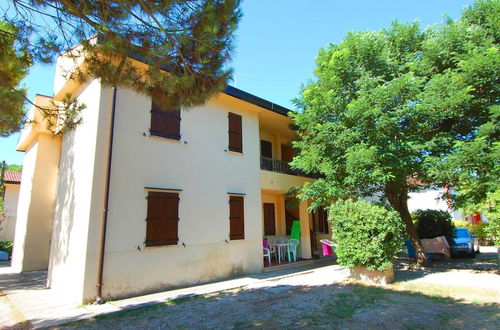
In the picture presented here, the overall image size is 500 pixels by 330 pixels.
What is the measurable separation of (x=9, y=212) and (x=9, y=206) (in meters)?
0.70

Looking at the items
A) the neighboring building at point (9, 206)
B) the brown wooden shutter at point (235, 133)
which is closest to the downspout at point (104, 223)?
the brown wooden shutter at point (235, 133)

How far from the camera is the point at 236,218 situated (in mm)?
9977

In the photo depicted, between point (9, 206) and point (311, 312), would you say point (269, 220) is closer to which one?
point (311, 312)

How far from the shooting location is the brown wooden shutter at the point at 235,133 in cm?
1052

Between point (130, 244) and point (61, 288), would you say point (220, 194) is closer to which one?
point (130, 244)

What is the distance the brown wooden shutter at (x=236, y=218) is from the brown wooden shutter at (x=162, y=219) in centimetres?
204

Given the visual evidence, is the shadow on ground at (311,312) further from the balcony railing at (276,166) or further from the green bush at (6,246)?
the green bush at (6,246)

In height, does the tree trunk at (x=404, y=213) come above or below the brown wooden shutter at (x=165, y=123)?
below

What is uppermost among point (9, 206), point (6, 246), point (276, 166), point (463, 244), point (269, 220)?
point (276, 166)

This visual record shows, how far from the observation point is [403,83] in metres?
8.49

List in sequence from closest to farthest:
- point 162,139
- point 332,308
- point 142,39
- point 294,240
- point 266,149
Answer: point 142,39 < point 332,308 < point 162,139 < point 294,240 < point 266,149

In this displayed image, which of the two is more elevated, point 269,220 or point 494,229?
point 269,220

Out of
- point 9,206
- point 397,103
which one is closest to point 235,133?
point 397,103

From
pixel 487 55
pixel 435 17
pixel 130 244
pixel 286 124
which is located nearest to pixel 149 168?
pixel 130 244
